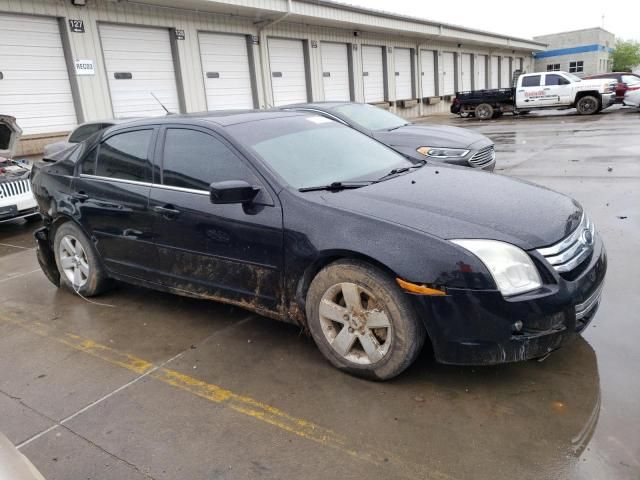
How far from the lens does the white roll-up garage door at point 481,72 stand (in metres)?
34.9

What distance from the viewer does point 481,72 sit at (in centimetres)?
3556

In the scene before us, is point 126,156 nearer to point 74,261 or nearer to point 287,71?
point 74,261

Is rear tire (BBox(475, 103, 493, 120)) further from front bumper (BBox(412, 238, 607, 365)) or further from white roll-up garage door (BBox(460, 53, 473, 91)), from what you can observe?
front bumper (BBox(412, 238, 607, 365))

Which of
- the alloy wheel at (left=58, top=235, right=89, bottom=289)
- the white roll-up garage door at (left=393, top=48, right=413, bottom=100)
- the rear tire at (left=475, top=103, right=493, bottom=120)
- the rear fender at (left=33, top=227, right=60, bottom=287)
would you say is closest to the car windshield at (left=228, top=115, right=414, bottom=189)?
the alloy wheel at (left=58, top=235, right=89, bottom=289)

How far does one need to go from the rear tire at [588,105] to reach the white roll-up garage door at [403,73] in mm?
8316

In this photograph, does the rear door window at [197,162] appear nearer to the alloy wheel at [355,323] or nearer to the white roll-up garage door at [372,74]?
the alloy wheel at [355,323]

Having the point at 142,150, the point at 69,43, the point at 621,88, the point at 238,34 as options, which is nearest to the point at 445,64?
the point at 621,88

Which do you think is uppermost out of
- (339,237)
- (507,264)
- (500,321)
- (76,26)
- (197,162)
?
(76,26)

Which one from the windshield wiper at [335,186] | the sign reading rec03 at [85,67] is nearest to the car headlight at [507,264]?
the windshield wiper at [335,186]

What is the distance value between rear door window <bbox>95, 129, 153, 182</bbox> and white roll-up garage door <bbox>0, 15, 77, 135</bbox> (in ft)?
27.4

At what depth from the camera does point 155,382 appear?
3.32 m

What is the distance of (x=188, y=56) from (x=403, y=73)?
1442cm

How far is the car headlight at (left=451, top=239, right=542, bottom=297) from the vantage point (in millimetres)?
2682

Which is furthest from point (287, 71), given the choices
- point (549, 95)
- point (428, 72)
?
point (428, 72)
